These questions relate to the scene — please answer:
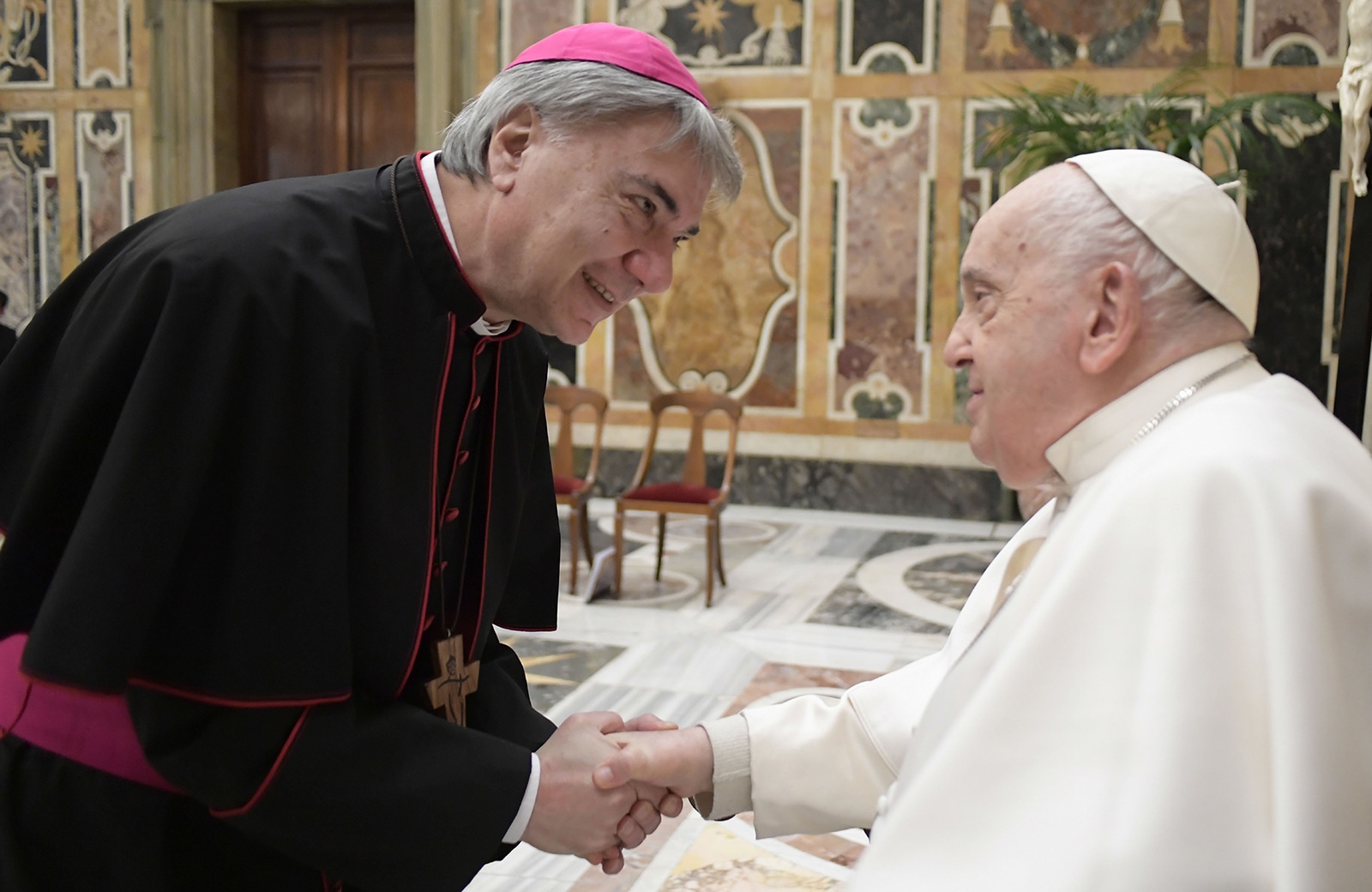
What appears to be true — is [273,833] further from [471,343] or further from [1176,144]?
[1176,144]

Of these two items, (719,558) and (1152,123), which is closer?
(719,558)

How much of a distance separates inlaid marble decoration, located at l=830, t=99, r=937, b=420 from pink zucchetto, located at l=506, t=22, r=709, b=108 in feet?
22.0

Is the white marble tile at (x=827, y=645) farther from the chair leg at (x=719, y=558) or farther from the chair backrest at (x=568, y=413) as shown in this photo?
the chair backrest at (x=568, y=413)

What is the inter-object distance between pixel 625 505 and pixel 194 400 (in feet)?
15.5

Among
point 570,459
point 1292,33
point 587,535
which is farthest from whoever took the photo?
point 1292,33

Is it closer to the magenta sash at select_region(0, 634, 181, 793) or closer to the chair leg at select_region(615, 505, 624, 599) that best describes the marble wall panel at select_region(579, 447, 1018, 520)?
the chair leg at select_region(615, 505, 624, 599)

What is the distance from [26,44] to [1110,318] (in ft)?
35.0

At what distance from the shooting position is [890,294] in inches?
337

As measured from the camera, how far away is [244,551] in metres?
1.62

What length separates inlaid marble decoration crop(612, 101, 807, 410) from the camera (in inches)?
342

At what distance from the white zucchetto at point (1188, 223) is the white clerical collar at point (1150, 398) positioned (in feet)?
0.20

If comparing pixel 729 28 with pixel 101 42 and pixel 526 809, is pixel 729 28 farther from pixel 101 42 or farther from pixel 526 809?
pixel 526 809

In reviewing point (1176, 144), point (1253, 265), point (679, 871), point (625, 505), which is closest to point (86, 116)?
point (625, 505)

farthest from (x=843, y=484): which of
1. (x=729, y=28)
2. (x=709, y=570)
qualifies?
(x=729, y=28)
